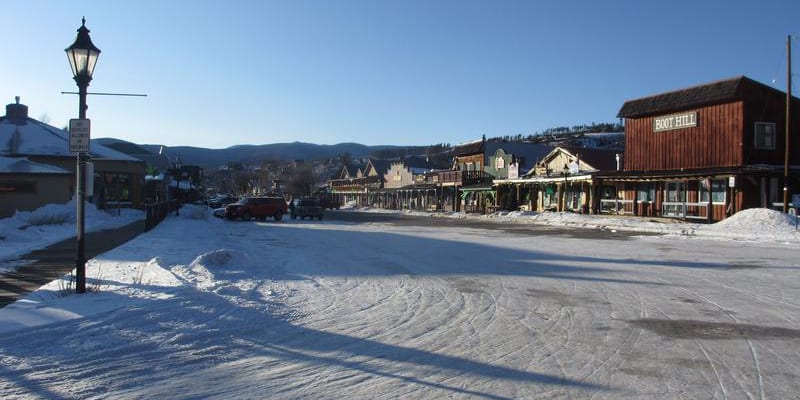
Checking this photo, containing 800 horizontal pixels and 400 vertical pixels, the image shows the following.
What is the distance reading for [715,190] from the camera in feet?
112

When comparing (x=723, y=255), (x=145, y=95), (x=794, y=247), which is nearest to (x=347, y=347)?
(x=145, y=95)

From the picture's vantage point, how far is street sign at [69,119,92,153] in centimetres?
964

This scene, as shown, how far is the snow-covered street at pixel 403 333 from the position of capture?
18.1 ft

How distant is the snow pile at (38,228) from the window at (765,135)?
3402 cm

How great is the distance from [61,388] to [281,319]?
330cm

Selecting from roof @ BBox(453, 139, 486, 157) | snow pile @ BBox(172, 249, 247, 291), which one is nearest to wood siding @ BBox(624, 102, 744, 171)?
roof @ BBox(453, 139, 486, 157)

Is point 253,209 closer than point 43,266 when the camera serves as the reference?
No

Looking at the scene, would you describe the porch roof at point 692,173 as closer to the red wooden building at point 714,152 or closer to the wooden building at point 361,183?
the red wooden building at point 714,152

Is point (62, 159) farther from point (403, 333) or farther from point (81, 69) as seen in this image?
point (403, 333)

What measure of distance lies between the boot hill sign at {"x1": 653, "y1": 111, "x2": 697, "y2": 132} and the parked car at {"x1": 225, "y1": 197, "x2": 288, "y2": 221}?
25734 millimetres

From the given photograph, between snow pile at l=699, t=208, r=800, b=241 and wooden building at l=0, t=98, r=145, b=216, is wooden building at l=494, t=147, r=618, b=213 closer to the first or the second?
snow pile at l=699, t=208, r=800, b=241

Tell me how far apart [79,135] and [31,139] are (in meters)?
35.8

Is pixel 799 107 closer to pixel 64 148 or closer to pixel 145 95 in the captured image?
pixel 145 95

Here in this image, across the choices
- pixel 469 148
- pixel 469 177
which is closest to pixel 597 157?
pixel 469 177
